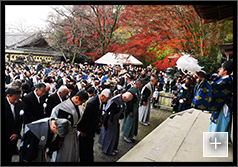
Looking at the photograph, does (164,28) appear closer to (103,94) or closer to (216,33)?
(216,33)

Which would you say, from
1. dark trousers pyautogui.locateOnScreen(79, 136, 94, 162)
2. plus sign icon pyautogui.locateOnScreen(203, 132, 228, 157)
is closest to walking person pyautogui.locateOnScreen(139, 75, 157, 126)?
plus sign icon pyautogui.locateOnScreen(203, 132, 228, 157)

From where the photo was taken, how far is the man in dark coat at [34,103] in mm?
3872

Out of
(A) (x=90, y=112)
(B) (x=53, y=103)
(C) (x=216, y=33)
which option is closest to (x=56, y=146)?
(A) (x=90, y=112)

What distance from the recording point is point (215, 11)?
3.59 metres

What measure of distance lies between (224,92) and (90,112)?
2.87 m

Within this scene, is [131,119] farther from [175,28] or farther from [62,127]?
[175,28]

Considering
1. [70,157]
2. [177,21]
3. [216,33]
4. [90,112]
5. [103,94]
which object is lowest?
[70,157]

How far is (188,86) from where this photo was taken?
7223 mm

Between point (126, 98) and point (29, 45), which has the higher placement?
point (29, 45)

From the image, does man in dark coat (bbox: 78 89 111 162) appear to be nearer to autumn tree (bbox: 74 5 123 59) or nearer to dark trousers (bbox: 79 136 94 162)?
dark trousers (bbox: 79 136 94 162)

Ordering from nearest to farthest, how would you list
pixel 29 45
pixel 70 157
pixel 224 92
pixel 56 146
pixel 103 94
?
1. pixel 56 146
2. pixel 70 157
3. pixel 224 92
4. pixel 103 94
5. pixel 29 45

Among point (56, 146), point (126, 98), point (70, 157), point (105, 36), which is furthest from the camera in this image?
point (105, 36)

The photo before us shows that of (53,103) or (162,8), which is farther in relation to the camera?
(162,8)

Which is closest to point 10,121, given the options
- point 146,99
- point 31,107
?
point 31,107
